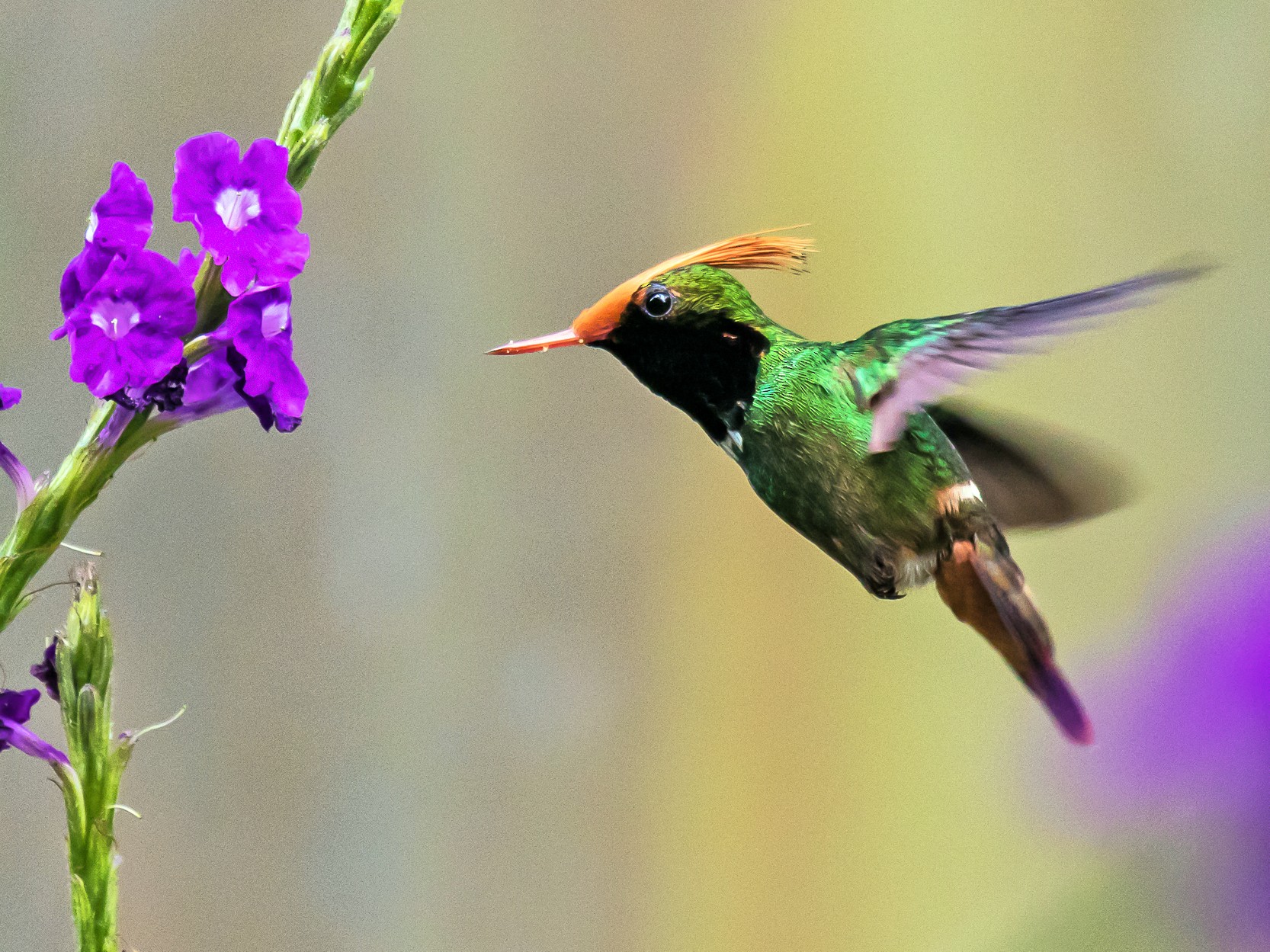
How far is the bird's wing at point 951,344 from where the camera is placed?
39 centimetres

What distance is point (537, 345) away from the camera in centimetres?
38

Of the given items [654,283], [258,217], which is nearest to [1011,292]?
[654,283]

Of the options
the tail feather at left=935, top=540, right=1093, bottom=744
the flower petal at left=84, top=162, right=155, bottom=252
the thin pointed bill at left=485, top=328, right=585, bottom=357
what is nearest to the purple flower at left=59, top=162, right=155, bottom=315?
the flower petal at left=84, top=162, right=155, bottom=252

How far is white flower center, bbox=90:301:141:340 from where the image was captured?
0.32 metres

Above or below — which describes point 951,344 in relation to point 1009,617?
above

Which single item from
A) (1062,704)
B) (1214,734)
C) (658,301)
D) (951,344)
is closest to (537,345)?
(658,301)

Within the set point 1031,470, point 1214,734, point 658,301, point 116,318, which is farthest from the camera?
point 1214,734

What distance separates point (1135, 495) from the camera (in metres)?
0.54

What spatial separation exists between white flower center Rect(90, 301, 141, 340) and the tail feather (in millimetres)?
372

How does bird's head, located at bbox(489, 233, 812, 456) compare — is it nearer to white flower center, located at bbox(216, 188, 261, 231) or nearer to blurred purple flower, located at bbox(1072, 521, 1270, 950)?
white flower center, located at bbox(216, 188, 261, 231)

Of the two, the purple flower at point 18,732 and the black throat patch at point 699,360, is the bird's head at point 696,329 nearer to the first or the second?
the black throat patch at point 699,360

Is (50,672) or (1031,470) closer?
(50,672)

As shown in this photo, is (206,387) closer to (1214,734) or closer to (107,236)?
(107,236)

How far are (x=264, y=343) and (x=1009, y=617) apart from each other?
0.35 meters
